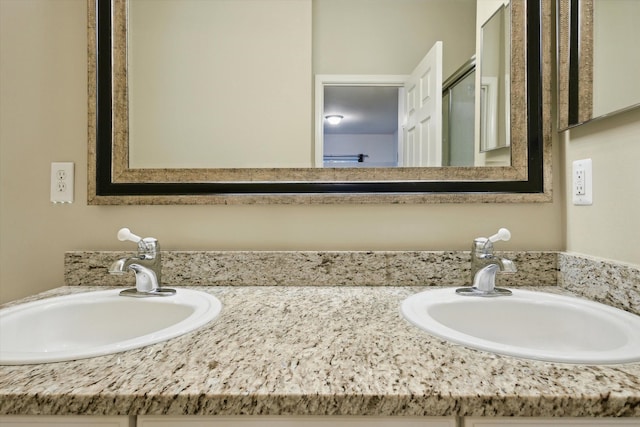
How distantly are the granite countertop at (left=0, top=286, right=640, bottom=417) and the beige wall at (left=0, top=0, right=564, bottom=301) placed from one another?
452 mm

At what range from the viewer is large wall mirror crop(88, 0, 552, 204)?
1051 millimetres

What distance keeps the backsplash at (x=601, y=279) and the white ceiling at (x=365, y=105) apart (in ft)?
1.97

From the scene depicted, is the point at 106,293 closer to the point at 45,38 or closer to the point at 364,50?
the point at 45,38

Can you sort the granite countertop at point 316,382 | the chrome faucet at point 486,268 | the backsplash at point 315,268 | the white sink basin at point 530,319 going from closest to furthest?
the granite countertop at point 316,382 < the white sink basin at point 530,319 < the chrome faucet at point 486,268 < the backsplash at point 315,268

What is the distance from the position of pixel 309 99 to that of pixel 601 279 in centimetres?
89

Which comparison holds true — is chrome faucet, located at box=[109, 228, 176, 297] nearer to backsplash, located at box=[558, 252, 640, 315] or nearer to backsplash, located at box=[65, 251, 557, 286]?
backsplash, located at box=[65, 251, 557, 286]

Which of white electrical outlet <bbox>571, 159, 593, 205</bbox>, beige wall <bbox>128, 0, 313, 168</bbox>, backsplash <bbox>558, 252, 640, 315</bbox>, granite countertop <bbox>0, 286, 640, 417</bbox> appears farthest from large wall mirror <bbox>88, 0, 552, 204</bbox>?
granite countertop <bbox>0, 286, 640, 417</bbox>

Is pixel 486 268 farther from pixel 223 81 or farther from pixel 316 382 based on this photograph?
pixel 223 81

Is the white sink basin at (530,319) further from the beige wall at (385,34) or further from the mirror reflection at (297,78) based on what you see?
the beige wall at (385,34)

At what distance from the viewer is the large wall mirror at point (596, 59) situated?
0.78 meters

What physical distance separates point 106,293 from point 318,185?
2.08 ft

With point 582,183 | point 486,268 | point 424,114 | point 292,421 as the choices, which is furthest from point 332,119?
point 292,421

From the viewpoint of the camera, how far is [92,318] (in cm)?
90

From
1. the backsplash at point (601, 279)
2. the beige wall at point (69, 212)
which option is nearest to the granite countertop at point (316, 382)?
the backsplash at point (601, 279)
